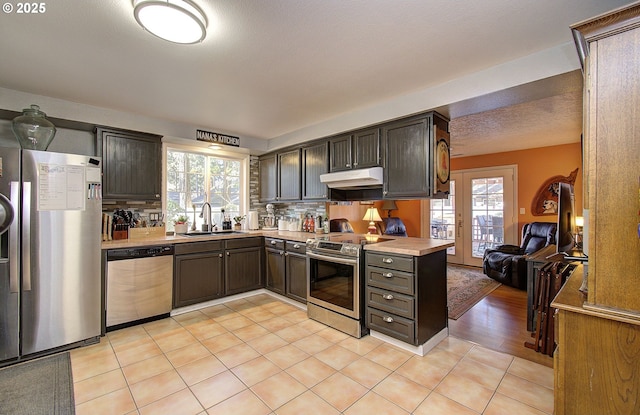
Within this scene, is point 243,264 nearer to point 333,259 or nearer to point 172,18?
point 333,259

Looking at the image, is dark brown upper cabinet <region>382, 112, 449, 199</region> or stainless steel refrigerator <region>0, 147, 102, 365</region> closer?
stainless steel refrigerator <region>0, 147, 102, 365</region>

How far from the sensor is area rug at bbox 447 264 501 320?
3.73 meters

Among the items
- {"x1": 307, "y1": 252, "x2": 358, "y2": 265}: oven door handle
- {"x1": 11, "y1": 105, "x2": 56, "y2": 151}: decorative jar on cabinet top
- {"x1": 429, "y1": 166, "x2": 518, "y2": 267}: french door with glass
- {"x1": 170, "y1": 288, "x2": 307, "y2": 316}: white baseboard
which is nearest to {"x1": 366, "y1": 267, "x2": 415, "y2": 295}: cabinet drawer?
{"x1": 307, "y1": 252, "x2": 358, "y2": 265}: oven door handle

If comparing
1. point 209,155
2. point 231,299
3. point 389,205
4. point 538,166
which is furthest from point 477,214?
point 209,155

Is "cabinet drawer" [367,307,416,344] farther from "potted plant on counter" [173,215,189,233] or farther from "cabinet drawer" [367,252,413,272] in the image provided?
"potted plant on counter" [173,215,189,233]

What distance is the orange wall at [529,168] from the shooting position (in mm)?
5059

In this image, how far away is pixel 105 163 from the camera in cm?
332

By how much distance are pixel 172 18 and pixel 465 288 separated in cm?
490

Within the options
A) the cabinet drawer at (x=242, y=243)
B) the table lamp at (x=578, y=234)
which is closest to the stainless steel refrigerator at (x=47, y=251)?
the cabinet drawer at (x=242, y=243)

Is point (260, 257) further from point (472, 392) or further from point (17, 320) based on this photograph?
point (472, 392)

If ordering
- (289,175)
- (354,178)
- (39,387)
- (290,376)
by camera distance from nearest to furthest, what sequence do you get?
(39,387) < (290,376) < (354,178) < (289,175)

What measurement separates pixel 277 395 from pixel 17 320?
2297mm

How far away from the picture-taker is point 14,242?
235 centimetres

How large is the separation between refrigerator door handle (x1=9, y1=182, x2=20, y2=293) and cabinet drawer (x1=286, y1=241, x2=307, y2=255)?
8.24 feet
